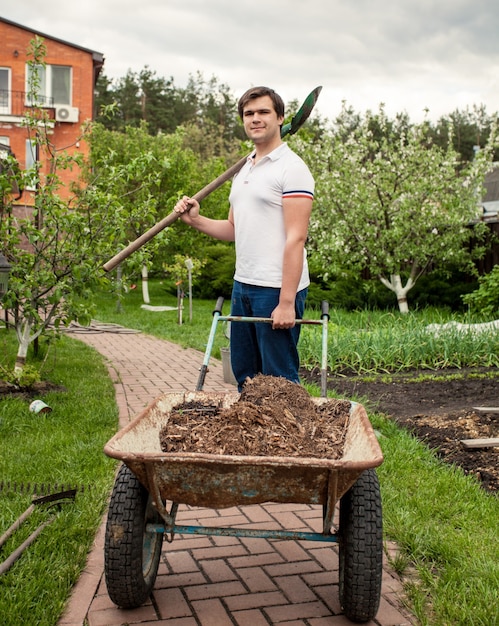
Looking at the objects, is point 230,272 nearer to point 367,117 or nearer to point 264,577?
point 367,117

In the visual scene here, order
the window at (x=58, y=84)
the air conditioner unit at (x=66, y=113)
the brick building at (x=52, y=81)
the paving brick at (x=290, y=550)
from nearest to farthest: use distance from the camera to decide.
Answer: the paving brick at (x=290, y=550) → the air conditioner unit at (x=66, y=113) → the brick building at (x=52, y=81) → the window at (x=58, y=84)

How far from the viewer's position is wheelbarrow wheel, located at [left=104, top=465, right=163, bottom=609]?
2695mm

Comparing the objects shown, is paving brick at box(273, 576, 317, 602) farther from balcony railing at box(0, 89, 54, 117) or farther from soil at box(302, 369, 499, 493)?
balcony railing at box(0, 89, 54, 117)

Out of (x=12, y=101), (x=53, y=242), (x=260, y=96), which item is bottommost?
(x=53, y=242)

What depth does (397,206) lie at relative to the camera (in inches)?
508

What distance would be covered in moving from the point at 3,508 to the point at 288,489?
68.0 inches

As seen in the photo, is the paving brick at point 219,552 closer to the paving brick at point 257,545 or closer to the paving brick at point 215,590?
the paving brick at point 257,545

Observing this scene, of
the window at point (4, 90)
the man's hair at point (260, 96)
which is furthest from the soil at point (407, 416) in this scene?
the window at point (4, 90)

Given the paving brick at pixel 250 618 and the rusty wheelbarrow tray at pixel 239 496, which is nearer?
the rusty wheelbarrow tray at pixel 239 496

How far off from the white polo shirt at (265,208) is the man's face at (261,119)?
3.4 inches

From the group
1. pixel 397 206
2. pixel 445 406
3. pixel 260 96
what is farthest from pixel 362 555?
pixel 397 206

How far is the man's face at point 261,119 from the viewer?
349 centimetres

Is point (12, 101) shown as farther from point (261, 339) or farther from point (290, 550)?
point (290, 550)

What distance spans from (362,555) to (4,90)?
83.1ft
